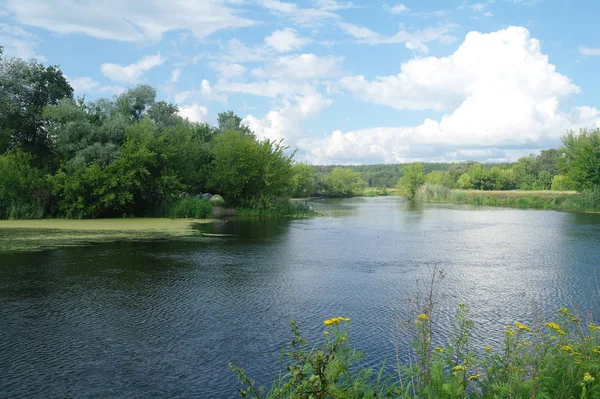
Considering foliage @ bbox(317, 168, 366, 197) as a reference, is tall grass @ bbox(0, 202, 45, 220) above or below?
below

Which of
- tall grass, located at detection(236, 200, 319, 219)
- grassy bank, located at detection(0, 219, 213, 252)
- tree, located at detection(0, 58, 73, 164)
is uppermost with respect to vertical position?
tree, located at detection(0, 58, 73, 164)

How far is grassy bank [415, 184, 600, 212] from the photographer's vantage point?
134ft

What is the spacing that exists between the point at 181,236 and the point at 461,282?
1138 cm

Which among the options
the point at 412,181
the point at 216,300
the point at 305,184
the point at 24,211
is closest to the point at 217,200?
the point at 24,211

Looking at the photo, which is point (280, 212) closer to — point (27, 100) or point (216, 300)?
point (27, 100)

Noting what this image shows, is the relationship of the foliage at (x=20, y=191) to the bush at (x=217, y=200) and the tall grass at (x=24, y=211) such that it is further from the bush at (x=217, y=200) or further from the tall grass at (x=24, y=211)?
the bush at (x=217, y=200)

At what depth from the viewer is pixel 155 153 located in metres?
26.4

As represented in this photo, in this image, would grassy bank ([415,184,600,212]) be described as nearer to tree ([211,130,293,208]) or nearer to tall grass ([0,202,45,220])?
tree ([211,130,293,208])

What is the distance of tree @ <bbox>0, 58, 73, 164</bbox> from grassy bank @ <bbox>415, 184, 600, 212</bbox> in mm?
41145

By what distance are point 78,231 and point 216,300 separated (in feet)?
42.6

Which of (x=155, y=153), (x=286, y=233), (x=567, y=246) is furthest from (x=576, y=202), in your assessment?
(x=155, y=153)

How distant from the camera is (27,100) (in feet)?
95.3

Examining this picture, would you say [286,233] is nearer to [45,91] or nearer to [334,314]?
[334,314]

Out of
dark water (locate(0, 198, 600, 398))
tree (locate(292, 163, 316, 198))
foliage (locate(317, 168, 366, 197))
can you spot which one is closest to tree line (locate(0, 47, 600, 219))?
dark water (locate(0, 198, 600, 398))
